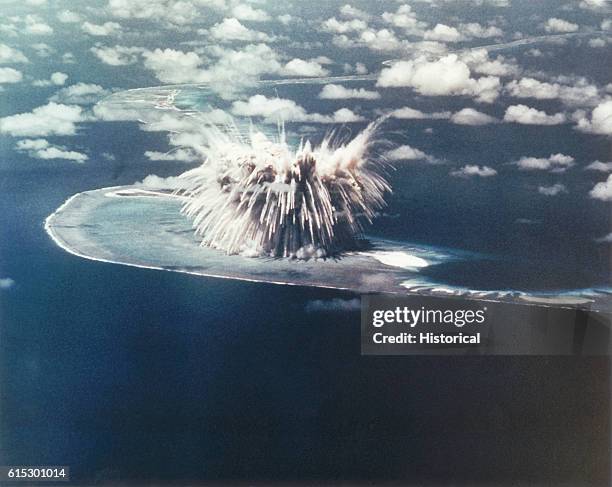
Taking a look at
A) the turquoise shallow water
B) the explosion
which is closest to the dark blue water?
the turquoise shallow water

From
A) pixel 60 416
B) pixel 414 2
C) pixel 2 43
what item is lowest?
pixel 60 416

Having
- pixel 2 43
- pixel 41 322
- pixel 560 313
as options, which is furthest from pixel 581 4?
pixel 41 322

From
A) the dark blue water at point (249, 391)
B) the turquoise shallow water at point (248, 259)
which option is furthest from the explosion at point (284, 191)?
the dark blue water at point (249, 391)

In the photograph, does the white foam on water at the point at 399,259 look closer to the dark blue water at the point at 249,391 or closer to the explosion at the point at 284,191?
the explosion at the point at 284,191

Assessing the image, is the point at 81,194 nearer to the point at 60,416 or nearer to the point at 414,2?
the point at 60,416

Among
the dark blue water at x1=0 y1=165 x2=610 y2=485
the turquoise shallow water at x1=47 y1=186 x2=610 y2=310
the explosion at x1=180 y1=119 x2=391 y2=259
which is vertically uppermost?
the explosion at x1=180 y1=119 x2=391 y2=259

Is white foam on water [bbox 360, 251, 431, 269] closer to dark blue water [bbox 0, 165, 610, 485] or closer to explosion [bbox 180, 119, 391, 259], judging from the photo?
explosion [bbox 180, 119, 391, 259]
